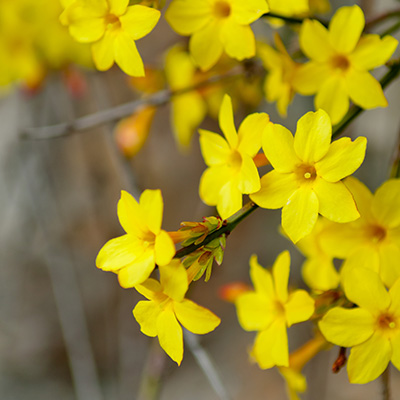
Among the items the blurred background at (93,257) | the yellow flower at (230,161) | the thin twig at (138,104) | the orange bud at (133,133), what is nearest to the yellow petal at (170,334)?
the yellow flower at (230,161)

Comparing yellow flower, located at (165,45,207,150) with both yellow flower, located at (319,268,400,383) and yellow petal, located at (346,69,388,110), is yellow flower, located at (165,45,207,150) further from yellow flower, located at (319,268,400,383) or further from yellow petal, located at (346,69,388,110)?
yellow flower, located at (319,268,400,383)

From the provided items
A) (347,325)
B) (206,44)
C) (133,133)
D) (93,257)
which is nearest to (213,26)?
(206,44)

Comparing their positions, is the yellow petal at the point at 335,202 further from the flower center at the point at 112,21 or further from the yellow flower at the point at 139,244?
the flower center at the point at 112,21

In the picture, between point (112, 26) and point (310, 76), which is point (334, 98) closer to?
point (310, 76)

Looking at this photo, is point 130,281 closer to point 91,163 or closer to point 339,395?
point 339,395

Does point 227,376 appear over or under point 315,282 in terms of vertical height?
under

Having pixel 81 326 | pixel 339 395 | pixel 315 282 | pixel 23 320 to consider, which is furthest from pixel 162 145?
pixel 315 282
